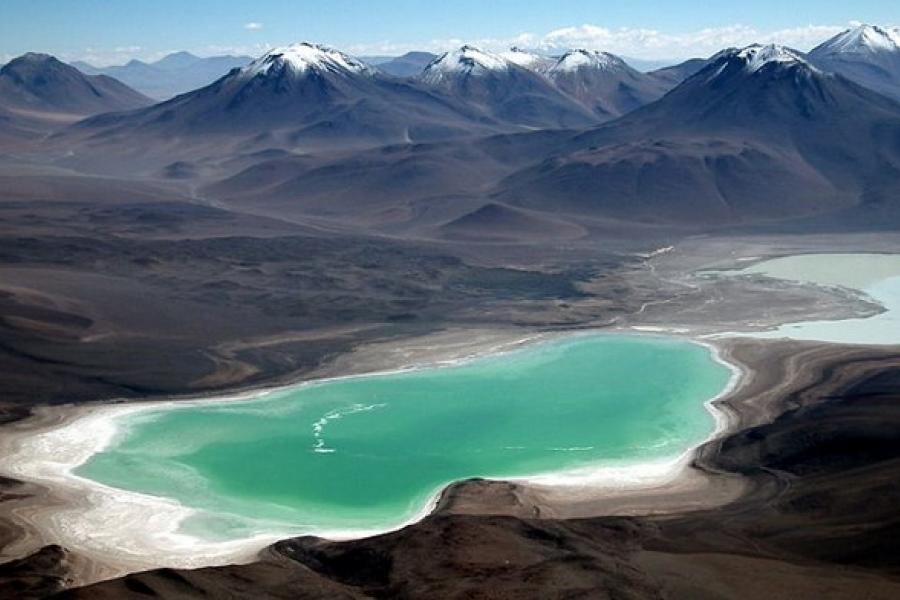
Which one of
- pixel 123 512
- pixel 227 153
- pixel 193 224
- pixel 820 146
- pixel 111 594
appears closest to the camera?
pixel 111 594

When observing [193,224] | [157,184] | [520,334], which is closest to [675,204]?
[193,224]

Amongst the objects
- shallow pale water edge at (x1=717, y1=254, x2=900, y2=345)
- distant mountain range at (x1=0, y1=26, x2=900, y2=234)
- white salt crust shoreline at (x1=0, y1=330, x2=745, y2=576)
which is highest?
distant mountain range at (x1=0, y1=26, x2=900, y2=234)

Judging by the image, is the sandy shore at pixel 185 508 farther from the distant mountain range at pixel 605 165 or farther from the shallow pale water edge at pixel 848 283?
the distant mountain range at pixel 605 165

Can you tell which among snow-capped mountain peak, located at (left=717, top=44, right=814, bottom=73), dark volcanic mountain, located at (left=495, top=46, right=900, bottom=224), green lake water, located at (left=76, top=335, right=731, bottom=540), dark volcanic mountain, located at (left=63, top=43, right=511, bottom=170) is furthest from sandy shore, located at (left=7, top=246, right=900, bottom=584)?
dark volcanic mountain, located at (left=63, top=43, right=511, bottom=170)

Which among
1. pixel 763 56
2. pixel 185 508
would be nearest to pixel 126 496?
pixel 185 508

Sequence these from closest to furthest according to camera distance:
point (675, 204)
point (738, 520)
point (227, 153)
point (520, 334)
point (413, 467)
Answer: point (738, 520), point (413, 467), point (520, 334), point (675, 204), point (227, 153)

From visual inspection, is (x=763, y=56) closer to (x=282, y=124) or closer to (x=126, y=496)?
(x=282, y=124)

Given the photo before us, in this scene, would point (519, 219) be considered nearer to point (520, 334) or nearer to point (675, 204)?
point (675, 204)

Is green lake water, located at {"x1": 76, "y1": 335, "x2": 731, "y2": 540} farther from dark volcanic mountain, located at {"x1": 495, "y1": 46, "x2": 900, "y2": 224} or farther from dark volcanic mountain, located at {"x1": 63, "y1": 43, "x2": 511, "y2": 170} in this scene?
dark volcanic mountain, located at {"x1": 63, "y1": 43, "x2": 511, "y2": 170}
